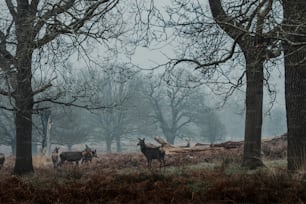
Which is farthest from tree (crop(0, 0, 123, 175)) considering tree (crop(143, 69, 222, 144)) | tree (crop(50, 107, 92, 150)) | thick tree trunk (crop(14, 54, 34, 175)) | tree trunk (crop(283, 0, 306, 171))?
tree (crop(143, 69, 222, 144))

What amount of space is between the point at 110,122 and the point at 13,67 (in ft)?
158

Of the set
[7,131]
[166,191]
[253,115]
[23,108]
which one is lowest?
[166,191]

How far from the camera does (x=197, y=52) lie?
11312 millimetres

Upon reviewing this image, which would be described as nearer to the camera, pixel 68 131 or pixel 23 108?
pixel 23 108

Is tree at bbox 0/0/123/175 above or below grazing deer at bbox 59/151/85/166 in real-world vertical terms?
above

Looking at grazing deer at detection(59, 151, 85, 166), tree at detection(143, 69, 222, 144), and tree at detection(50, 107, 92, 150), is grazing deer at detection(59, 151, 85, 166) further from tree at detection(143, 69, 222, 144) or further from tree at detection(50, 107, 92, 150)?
tree at detection(143, 69, 222, 144)

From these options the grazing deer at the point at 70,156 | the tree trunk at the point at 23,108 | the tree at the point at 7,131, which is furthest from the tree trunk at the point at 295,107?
the tree at the point at 7,131

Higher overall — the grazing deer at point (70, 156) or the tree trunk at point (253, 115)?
the tree trunk at point (253, 115)

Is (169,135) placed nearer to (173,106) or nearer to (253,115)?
(173,106)

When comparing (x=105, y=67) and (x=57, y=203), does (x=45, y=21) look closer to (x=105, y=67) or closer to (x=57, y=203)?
(x=105, y=67)

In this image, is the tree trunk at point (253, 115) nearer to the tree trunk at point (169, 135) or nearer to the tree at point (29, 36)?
the tree at point (29, 36)

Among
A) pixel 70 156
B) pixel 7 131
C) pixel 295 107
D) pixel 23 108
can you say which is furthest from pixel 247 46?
pixel 7 131

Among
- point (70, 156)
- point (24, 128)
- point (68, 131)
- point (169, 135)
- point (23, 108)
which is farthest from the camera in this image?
point (169, 135)

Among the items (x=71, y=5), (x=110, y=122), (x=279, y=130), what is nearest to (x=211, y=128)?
(x=110, y=122)
